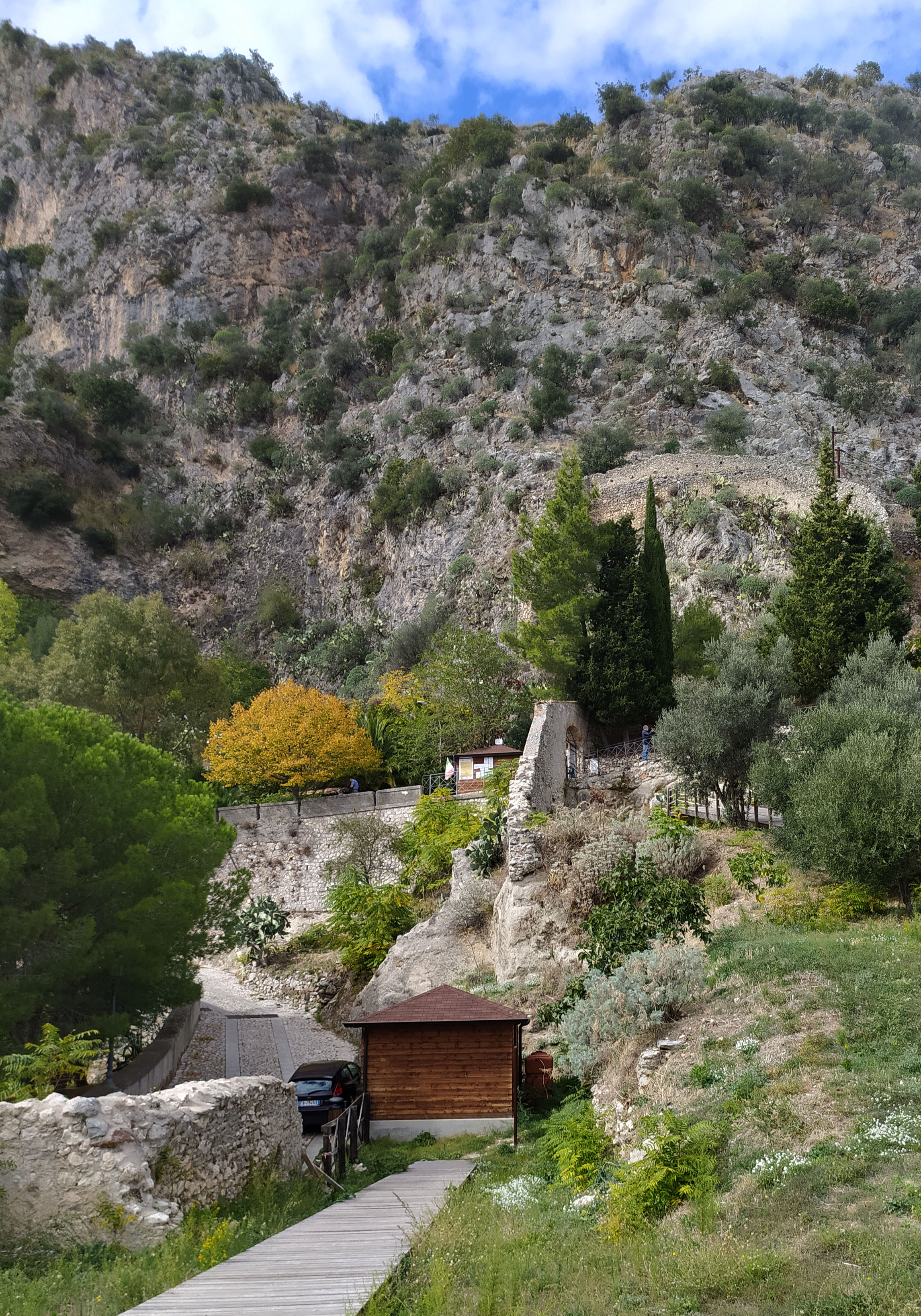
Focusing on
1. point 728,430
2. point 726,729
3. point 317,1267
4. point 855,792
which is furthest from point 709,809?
point 728,430

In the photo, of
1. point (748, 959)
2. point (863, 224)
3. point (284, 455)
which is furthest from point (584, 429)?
point (748, 959)

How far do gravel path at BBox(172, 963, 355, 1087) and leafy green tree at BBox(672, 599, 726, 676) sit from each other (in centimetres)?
1661

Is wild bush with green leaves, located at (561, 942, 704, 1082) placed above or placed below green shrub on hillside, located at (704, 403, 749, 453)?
below

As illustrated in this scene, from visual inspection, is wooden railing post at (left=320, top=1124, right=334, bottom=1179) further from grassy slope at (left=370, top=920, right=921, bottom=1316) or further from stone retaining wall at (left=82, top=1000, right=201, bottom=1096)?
stone retaining wall at (left=82, top=1000, right=201, bottom=1096)

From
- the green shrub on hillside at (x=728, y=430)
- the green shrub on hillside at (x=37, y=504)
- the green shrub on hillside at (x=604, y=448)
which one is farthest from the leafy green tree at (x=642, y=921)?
the green shrub on hillside at (x=37, y=504)

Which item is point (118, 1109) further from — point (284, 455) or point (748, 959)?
point (284, 455)

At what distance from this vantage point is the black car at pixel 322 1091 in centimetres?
1407

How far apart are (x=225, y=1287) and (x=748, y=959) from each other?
8074 mm

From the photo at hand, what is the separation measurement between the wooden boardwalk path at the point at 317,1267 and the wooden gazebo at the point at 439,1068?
356cm

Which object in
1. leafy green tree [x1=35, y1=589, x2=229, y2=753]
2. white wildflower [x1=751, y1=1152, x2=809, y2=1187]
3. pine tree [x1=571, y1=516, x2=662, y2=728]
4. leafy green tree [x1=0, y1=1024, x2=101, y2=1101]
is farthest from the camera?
leafy green tree [x1=35, y1=589, x2=229, y2=753]

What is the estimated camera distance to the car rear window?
14.3 m

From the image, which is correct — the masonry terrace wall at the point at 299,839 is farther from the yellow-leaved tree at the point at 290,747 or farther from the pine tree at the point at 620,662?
the pine tree at the point at 620,662

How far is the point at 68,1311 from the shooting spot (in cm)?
558

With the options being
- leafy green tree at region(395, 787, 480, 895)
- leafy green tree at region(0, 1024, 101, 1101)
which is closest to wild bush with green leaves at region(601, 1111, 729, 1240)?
leafy green tree at region(0, 1024, 101, 1101)
